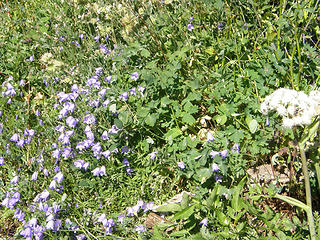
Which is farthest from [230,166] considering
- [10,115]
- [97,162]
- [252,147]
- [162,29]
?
[10,115]

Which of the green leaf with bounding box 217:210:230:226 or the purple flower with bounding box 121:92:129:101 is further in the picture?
the purple flower with bounding box 121:92:129:101

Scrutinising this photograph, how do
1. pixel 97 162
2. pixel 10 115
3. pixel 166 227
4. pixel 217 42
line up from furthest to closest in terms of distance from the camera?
pixel 10 115
pixel 217 42
pixel 97 162
pixel 166 227

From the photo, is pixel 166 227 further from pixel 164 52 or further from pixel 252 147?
pixel 164 52

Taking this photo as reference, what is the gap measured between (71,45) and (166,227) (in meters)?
2.20

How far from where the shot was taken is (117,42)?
141 inches

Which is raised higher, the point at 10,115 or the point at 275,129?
the point at 10,115

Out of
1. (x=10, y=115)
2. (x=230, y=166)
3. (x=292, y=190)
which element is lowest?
(x=292, y=190)

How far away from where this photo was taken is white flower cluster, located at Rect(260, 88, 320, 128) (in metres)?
1.67

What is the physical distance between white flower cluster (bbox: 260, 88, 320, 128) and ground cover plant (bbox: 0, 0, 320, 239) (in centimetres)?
1

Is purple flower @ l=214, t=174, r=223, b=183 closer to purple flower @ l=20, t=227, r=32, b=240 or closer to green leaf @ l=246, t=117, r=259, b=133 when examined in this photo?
green leaf @ l=246, t=117, r=259, b=133

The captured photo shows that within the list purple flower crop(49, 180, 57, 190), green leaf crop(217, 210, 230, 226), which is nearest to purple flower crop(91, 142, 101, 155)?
purple flower crop(49, 180, 57, 190)

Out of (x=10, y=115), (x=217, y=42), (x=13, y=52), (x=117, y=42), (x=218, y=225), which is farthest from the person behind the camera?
(x=13, y=52)

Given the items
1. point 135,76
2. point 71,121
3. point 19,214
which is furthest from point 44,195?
point 135,76

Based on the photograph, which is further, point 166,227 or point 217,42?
point 217,42
